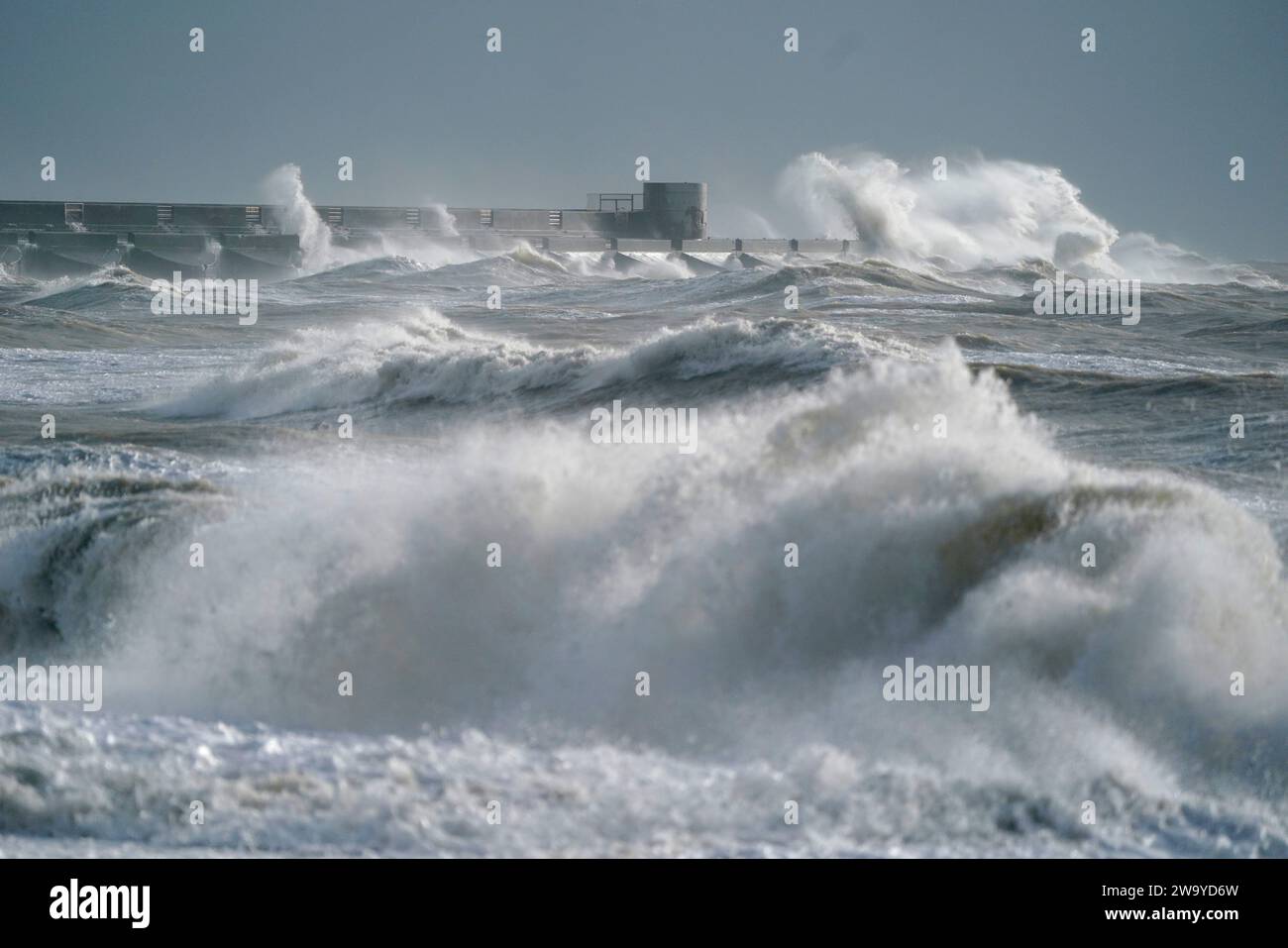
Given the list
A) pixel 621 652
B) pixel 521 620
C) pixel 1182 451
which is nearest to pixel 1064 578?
pixel 621 652

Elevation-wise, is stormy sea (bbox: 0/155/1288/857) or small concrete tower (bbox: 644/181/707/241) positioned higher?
small concrete tower (bbox: 644/181/707/241)

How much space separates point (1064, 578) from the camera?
7207 millimetres

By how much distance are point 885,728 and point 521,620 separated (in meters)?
2.24

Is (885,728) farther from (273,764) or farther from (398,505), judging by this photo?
(398,505)
